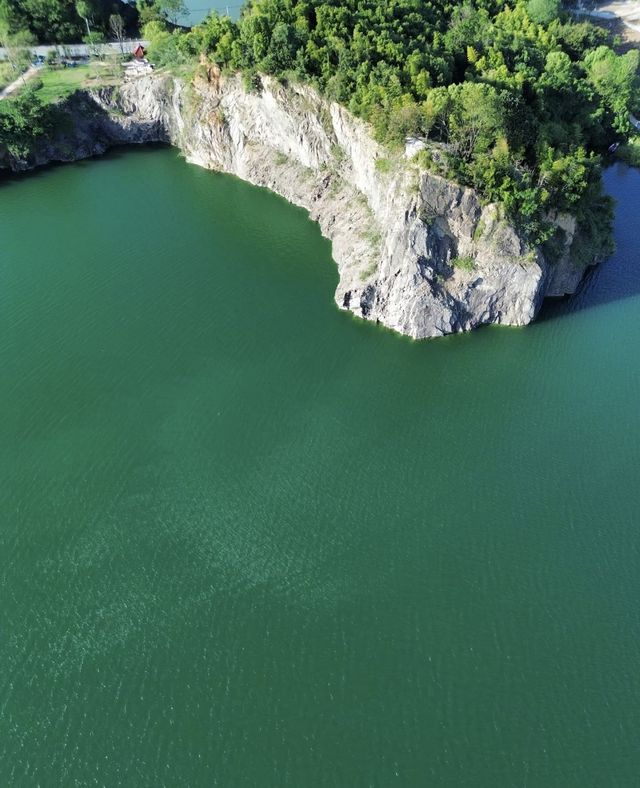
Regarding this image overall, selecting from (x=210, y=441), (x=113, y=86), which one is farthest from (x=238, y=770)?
(x=113, y=86)

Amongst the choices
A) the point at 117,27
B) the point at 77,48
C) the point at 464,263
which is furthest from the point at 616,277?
the point at 77,48

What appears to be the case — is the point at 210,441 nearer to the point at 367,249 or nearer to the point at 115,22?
the point at 367,249

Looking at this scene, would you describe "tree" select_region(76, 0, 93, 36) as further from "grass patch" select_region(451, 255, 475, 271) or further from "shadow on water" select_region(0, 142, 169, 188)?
"grass patch" select_region(451, 255, 475, 271)

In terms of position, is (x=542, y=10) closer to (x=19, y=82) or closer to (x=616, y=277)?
(x=616, y=277)

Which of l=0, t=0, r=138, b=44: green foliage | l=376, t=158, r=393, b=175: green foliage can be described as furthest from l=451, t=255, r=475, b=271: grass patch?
l=0, t=0, r=138, b=44: green foliage

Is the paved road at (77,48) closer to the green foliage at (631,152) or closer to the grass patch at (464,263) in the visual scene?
the green foliage at (631,152)

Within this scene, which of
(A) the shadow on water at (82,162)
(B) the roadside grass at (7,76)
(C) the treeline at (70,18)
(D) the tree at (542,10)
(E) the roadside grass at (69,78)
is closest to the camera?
(A) the shadow on water at (82,162)

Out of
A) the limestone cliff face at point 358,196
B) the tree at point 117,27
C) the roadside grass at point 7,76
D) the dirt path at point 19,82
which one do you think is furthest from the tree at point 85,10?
the limestone cliff face at point 358,196
